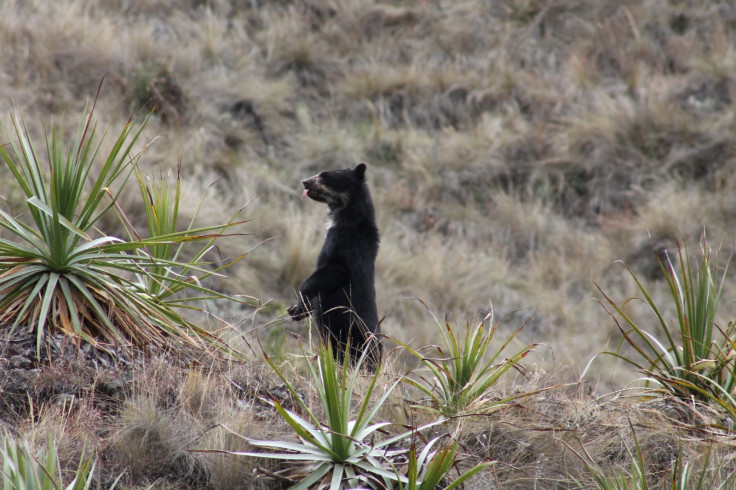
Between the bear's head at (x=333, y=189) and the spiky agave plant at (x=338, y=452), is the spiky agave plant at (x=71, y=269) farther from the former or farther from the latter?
the bear's head at (x=333, y=189)

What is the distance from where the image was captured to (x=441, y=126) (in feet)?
43.4

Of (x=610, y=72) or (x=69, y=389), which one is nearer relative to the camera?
(x=69, y=389)

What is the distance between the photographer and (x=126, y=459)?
12.7 ft

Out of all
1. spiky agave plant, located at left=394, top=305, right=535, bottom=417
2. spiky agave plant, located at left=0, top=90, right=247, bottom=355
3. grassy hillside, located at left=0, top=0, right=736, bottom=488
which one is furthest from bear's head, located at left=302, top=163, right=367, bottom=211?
grassy hillside, located at left=0, top=0, right=736, bottom=488

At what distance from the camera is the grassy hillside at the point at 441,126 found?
10.6 m

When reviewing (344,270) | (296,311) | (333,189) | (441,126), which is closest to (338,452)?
(296,311)

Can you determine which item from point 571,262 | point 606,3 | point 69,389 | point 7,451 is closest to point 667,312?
point 571,262

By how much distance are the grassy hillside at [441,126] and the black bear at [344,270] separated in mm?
2871

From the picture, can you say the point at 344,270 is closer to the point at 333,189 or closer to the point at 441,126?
the point at 333,189

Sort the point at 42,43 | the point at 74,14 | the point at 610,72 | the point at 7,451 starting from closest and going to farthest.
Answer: the point at 7,451
the point at 42,43
the point at 74,14
the point at 610,72

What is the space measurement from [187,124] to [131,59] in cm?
145

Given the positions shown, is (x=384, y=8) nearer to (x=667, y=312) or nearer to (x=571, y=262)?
(x=571, y=262)

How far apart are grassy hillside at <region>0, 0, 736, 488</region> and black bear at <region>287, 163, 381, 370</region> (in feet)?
9.42

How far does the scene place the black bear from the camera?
5.92 m
